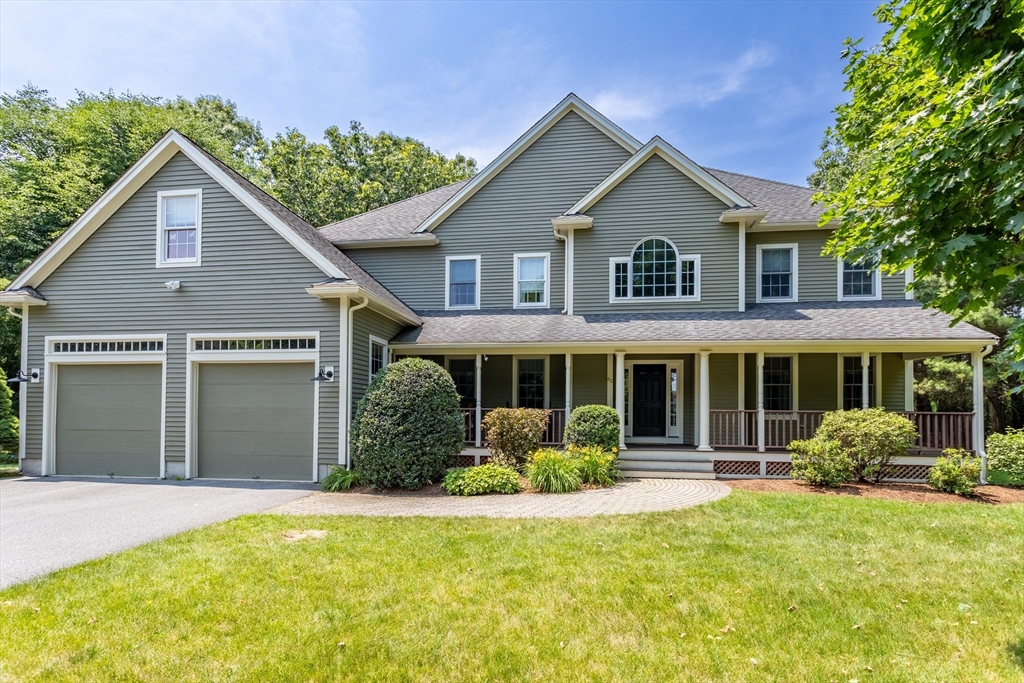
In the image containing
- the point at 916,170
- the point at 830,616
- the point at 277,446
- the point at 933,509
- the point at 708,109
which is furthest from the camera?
the point at 708,109

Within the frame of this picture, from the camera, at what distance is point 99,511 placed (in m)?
7.72

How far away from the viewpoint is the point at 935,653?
372cm

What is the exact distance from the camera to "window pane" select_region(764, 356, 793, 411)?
1316 cm

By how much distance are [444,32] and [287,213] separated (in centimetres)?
582

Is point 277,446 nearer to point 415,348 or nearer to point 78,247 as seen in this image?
point 415,348

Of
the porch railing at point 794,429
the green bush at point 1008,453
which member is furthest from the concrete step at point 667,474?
the green bush at point 1008,453

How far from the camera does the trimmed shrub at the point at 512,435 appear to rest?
10.8m

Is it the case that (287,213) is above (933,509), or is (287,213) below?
above

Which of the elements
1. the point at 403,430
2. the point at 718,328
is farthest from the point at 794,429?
the point at 403,430

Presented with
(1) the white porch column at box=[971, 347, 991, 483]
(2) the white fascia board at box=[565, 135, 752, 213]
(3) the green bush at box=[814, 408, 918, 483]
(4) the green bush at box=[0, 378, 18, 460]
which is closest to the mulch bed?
(3) the green bush at box=[814, 408, 918, 483]

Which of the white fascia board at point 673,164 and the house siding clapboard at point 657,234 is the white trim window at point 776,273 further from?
the white fascia board at point 673,164

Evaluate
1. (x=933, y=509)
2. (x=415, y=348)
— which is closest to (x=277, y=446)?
(x=415, y=348)

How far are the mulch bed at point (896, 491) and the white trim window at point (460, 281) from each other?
8.00m

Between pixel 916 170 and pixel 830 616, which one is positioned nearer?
pixel 916 170
